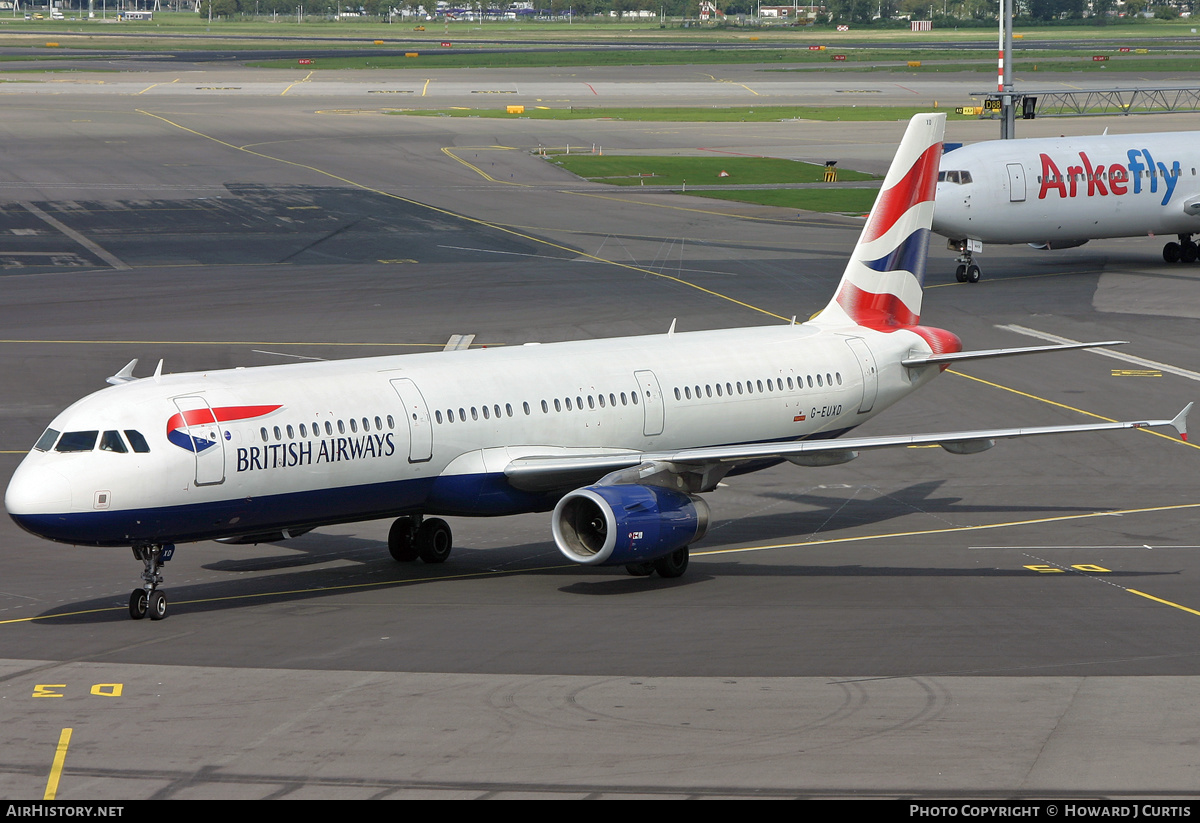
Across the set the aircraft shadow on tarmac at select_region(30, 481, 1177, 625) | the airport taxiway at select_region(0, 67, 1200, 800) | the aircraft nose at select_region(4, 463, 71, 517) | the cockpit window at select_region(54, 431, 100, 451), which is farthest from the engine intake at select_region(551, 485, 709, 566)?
the aircraft nose at select_region(4, 463, 71, 517)

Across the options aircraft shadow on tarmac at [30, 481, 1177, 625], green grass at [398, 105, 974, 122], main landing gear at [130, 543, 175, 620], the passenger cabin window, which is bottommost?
aircraft shadow on tarmac at [30, 481, 1177, 625]

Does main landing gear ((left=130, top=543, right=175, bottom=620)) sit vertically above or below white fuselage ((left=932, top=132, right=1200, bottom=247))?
below

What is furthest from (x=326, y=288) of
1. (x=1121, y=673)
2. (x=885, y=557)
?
Result: (x=1121, y=673)

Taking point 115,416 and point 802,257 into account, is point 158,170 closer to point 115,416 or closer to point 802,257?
point 802,257

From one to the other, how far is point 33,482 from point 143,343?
27886 millimetres

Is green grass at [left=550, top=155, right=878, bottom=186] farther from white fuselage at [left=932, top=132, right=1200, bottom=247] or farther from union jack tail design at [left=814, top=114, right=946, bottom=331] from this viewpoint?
union jack tail design at [left=814, top=114, right=946, bottom=331]

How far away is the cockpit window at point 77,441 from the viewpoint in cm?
2495

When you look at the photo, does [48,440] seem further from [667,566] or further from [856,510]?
[856,510]

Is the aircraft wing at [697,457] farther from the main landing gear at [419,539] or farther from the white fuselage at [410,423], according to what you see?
the main landing gear at [419,539]

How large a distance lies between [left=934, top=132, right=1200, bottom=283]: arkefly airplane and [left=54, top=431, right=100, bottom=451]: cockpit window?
4549cm

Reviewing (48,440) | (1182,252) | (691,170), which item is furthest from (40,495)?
(691,170)

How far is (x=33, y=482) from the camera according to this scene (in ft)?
80.5

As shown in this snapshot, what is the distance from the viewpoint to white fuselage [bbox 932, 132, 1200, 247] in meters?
64.0

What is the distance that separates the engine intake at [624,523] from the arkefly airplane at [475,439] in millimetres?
40
